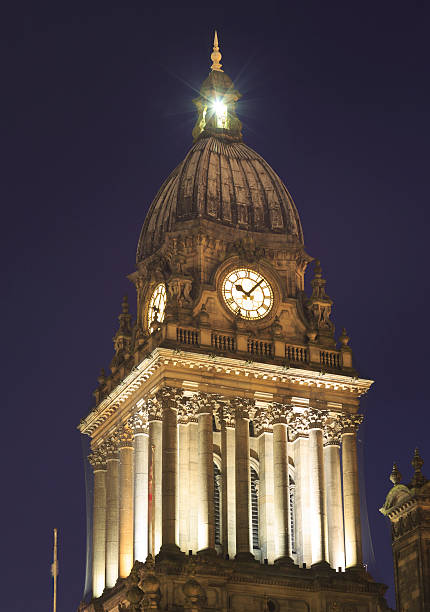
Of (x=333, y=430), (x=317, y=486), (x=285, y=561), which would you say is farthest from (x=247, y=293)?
(x=285, y=561)

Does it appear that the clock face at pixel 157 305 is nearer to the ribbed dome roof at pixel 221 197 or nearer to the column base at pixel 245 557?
the ribbed dome roof at pixel 221 197

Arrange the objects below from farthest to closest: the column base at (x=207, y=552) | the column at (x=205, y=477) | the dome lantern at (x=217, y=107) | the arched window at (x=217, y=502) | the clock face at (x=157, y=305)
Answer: the dome lantern at (x=217, y=107) < the clock face at (x=157, y=305) < the arched window at (x=217, y=502) < the column at (x=205, y=477) < the column base at (x=207, y=552)

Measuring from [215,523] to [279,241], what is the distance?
1922 centimetres

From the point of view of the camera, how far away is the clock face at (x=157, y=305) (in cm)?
10744

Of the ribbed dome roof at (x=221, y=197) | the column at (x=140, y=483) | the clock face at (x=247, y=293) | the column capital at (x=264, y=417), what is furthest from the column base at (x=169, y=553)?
the ribbed dome roof at (x=221, y=197)

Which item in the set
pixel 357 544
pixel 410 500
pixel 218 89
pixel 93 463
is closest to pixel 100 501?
pixel 93 463

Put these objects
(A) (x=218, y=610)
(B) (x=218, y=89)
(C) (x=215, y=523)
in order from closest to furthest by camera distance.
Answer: (A) (x=218, y=610) < (C) (x=215, y=523) < (B) (x=218, y=89)

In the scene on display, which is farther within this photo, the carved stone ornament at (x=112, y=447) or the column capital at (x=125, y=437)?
the carved stone ornament at (x=112, y=447)

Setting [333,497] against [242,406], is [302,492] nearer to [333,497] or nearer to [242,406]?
[333,497]

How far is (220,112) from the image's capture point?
11756 cm

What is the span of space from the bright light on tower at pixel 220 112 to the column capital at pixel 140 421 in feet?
74.4

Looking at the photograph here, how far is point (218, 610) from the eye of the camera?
95.3m

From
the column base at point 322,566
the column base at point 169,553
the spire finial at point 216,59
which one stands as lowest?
the column base at point 169,553

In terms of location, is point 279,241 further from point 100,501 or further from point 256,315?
point 100,501
